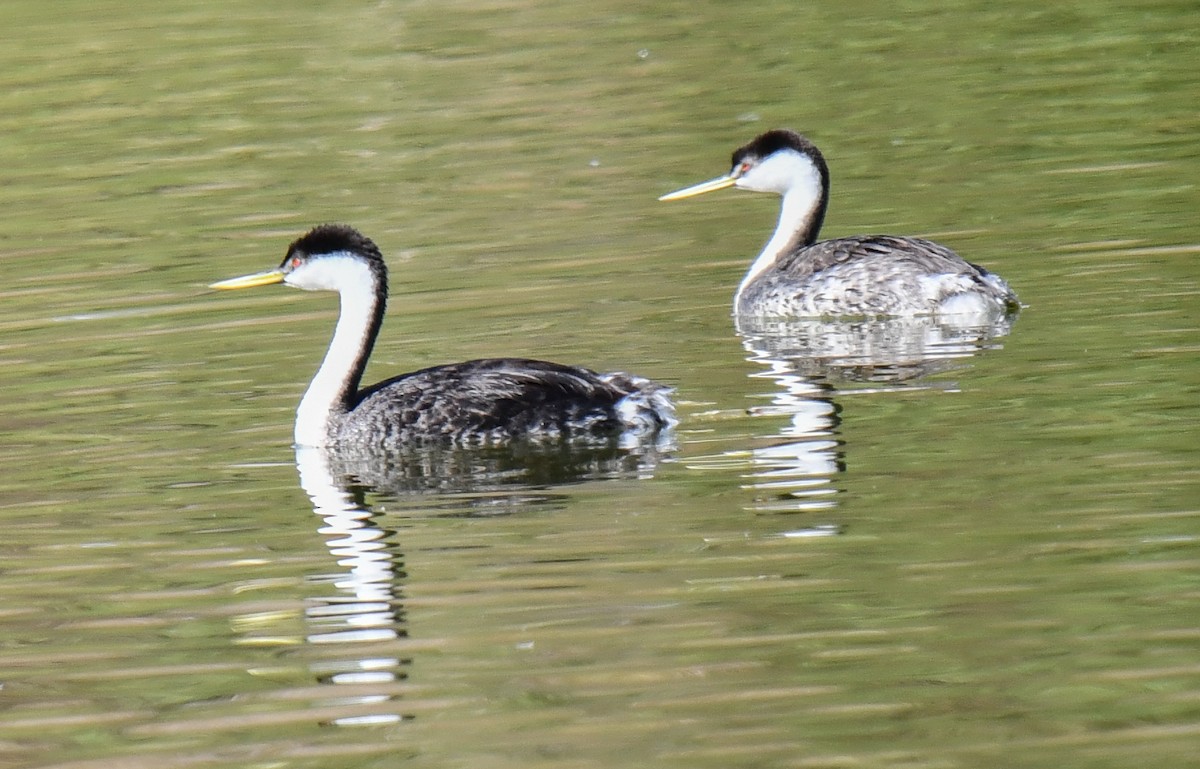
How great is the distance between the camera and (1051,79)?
19547 millimetres

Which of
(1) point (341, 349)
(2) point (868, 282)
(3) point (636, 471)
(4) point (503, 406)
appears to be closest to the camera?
(3) point (636, 471)

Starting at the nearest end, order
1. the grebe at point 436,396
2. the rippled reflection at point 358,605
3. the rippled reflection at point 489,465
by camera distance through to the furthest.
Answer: the rippled reflection at point 358,605, the rippled reflection at point 489,465, the grebe at point 436,396

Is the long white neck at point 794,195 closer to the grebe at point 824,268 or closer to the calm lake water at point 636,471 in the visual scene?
the grebe at point 824,268

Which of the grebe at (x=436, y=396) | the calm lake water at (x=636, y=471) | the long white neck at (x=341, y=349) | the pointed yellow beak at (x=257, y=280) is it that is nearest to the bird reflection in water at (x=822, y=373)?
the calm lake water at (x=636, y=471)

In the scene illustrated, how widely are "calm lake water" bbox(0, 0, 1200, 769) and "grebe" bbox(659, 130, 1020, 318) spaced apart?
0.78 ft

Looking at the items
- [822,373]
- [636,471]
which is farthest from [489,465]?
[822,373]

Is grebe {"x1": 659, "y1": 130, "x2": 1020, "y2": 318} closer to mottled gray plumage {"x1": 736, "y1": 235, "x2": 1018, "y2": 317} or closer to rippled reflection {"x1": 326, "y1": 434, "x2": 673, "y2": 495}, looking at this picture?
mottled gray plumage {"x1": 736, "y1": 235, "x2": 1018, "y2": 317}

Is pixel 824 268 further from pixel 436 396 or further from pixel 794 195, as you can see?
pixel 436 396

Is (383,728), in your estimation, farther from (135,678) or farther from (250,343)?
(250,343)

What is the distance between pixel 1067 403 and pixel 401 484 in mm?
2761

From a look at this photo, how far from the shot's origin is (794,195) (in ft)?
46.1

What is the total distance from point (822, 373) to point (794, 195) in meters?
3.53

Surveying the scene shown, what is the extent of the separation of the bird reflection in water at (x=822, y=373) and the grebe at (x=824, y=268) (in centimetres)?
9

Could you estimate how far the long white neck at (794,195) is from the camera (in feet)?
45.8
